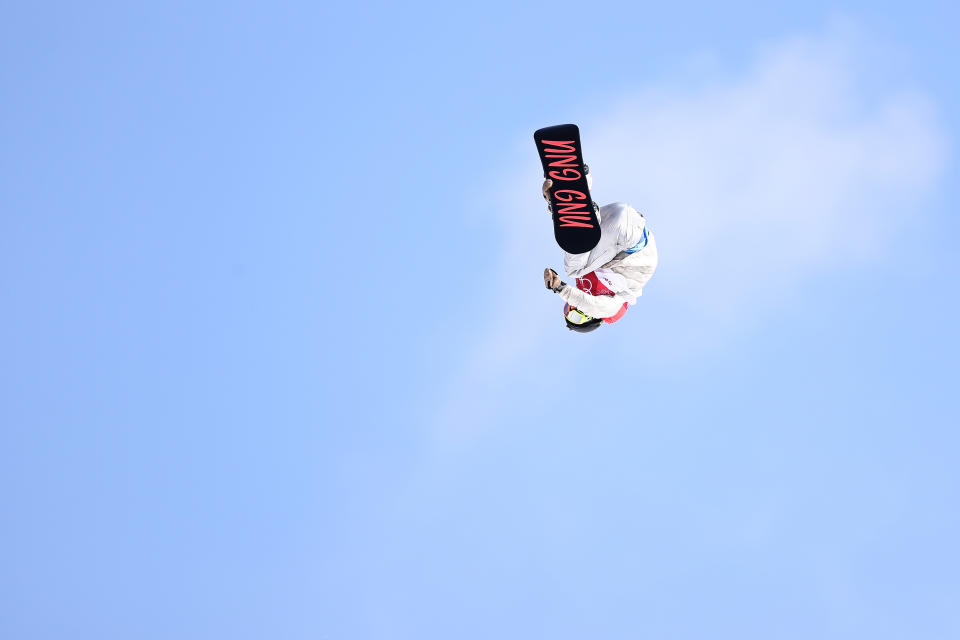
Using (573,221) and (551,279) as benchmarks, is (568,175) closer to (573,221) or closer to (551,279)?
(573,221)

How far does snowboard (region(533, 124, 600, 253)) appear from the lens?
11587 millimetres

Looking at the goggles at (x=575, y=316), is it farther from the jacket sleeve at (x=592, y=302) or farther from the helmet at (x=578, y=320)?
the jacket sleeve at (x=592, y=302)

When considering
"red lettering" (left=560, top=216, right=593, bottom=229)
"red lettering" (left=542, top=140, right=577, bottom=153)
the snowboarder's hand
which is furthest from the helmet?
"red lettering" (left=542, top=140, right=577, bottom=153)

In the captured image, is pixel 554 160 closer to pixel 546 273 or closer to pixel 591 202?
pixel 591 202

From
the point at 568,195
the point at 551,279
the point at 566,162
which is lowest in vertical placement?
the point at 551,279

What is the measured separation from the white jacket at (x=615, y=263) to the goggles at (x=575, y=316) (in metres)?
0.20

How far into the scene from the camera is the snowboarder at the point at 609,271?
41.4 ft

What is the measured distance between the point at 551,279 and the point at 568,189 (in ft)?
4.31

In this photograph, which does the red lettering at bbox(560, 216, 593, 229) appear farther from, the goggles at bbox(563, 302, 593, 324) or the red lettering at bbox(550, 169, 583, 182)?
the goggles at bbox(563, 302, 593, 324)

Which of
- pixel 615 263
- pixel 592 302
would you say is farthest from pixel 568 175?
pixel 592 302

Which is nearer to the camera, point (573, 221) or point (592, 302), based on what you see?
point (573, 221)

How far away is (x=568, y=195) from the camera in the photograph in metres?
12.0

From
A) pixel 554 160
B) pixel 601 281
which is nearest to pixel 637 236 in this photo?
pixel 601 281

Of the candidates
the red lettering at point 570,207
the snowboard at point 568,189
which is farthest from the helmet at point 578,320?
the red lettering at point 570,207
